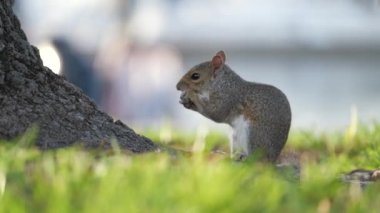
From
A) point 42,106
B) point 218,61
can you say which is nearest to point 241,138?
point 218,61

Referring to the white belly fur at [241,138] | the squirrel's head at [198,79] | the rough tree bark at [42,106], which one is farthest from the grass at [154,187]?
the squirrel's head at [198,79]

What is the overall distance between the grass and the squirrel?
1678mm

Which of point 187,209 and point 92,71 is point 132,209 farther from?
point 92,71

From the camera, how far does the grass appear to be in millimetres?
2842

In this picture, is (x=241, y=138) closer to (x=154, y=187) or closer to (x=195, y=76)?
(x=195, y=76)

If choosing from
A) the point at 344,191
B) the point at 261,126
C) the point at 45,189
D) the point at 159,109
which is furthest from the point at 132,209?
the point at 159,109

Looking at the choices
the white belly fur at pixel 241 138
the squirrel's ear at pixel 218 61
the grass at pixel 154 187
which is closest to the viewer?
the grass at pixel 154 187

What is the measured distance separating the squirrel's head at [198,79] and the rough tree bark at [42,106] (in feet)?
3.07

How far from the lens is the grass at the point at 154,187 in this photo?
2842mm

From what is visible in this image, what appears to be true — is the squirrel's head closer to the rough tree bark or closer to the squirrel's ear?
the squirrel's ear

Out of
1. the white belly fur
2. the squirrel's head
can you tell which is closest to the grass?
the white belly fur

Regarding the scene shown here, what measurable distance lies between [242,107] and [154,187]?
245 cm

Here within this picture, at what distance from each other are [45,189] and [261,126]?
2.36 m

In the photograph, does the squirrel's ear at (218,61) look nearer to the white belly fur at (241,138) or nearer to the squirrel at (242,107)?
→ the squirrel at (242,107)
